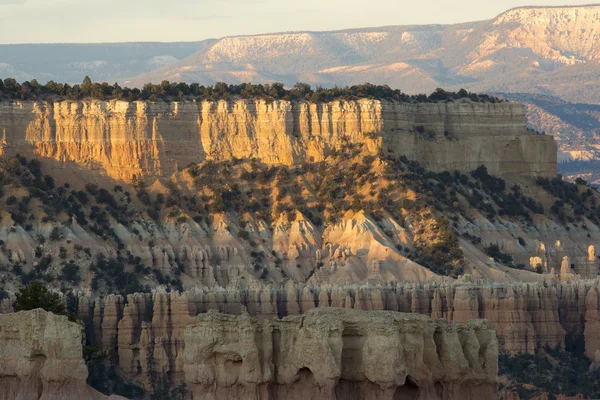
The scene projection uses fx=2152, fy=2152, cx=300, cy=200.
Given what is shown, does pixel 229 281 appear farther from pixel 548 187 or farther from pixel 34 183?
pixel 548 187

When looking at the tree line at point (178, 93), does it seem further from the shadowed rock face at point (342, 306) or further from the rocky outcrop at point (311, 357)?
the rocky outcrop at point (311, 357)

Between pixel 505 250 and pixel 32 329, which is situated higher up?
pixel 32 329

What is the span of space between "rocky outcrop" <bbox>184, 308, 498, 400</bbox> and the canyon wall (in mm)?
41006

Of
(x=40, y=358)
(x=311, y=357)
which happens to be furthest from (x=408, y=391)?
(x=40, y=358)

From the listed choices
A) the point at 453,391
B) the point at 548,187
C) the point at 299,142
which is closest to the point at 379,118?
the point at 299,142

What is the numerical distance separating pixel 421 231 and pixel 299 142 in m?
12.2

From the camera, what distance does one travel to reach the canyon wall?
114 m

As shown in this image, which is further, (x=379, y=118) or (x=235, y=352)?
(x=379, y=118)

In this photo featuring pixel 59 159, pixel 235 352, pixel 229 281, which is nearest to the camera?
pixel 235 352

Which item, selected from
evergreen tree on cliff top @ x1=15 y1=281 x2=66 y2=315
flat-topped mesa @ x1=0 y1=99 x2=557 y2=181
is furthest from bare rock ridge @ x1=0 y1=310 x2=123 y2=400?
flat-topped mesa @ x1=0 y1=99 x2=557 y2=181

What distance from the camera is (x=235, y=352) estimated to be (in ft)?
219

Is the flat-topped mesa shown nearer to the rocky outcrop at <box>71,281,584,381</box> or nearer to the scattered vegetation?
the rocky outcrop at <box>71,281,584,381</box>

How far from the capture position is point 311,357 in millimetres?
65812

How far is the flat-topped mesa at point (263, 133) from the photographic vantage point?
14050 cm
